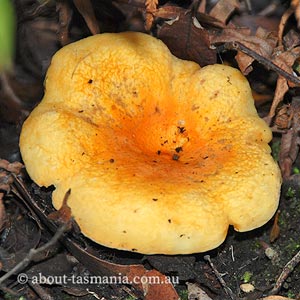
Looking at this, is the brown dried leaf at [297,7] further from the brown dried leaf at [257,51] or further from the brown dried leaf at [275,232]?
the brown dried leaf at [275,232]

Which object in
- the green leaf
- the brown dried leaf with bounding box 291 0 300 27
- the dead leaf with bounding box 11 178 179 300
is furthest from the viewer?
the brown dried leaf with bounding box 291 0 300 27

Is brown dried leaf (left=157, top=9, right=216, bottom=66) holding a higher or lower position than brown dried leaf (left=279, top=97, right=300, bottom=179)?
higher

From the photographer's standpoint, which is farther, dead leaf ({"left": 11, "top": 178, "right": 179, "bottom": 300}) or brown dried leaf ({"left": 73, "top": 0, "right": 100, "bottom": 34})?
brown dried leaf ({"left": 73, "top": 0, "right": 100, "bottom": 34})

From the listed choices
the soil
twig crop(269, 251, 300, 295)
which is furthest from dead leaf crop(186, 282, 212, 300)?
twig crop(269, 251, 300, 295)

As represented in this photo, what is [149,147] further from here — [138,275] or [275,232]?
[275,232]

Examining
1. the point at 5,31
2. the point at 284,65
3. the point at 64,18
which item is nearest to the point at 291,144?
the point at 284,65

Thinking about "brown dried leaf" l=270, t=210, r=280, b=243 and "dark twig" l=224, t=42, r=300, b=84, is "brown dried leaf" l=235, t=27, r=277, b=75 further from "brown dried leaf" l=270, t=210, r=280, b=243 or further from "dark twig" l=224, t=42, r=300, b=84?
"brown dried leaf" l=270, t=210, r=280, b=243

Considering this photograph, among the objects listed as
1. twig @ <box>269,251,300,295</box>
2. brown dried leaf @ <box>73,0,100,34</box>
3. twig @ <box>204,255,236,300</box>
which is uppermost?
brown dried leaf @ <box>73,0,100,34</box>
